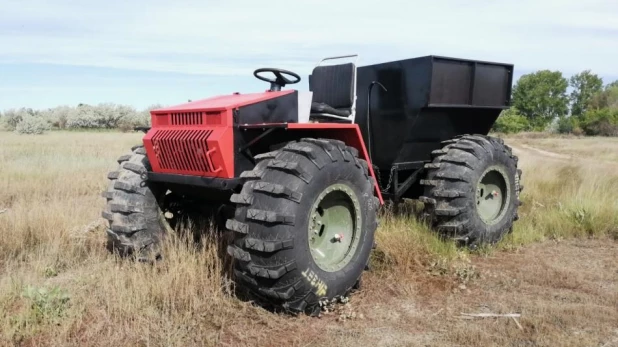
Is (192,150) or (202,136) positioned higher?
(202,136)

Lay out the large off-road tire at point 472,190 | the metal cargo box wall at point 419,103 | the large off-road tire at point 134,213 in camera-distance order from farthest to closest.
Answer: the metal cargo box wall at point 419,103 → the large off-road tire at point 472,190 → the large off-road tire at point 134,213

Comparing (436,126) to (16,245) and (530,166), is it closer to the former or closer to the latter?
(16,245)

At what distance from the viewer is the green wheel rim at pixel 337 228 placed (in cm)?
420

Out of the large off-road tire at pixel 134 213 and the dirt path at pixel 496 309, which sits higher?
the large off-road tire at pixel 134 213

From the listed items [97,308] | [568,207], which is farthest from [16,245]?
[568,207]

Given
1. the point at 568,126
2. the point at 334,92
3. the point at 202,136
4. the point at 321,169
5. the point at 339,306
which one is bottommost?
the point at 339,306

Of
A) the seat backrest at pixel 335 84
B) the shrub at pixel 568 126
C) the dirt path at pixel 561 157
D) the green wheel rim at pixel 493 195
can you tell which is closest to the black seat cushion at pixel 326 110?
the seat backrest at pixel 335 84

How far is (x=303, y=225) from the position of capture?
375 centimetres

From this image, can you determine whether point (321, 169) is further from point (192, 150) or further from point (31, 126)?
point (31, 126)

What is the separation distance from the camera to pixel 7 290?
154 inches

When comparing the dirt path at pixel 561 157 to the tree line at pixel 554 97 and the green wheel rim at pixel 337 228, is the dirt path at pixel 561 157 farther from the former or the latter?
the tree line at pixel 554 97

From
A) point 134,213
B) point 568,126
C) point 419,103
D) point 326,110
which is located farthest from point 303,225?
point 568,126

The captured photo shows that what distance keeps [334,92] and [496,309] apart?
301cm

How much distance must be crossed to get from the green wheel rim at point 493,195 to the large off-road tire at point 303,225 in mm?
2386
